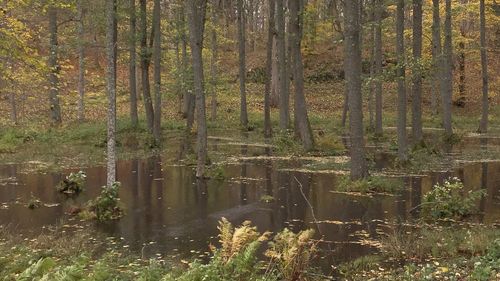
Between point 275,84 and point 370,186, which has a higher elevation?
point 275,84

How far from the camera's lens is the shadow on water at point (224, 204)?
9898 mm

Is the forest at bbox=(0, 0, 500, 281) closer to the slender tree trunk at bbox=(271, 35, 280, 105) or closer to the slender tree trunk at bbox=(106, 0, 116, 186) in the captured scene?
the slender tree trunk at bbox=(106, 0, 116, 186)

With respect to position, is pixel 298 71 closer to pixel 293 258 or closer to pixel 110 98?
pixel 110 98

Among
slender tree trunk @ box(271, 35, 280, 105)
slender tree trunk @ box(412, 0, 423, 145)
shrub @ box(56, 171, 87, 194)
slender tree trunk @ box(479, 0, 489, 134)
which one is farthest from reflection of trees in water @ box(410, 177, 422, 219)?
slender tree trunk @ box(271, 35, 280, 105)

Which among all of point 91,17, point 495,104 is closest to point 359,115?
point 91,17

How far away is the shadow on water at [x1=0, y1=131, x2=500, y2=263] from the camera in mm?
9898

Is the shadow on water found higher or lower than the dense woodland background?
lower

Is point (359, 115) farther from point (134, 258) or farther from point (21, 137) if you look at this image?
point (21, 137)

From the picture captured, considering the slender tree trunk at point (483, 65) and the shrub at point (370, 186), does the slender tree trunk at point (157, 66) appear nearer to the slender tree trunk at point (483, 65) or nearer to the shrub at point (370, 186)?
the shrub at point (370, 186)

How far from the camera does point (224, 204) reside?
42.3ft

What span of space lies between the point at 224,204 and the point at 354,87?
500 cm

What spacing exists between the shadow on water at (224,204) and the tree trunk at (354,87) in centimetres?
108

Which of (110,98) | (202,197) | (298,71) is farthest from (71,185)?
(298,71)

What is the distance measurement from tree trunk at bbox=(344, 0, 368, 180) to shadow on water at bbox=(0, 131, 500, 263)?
1.08m
